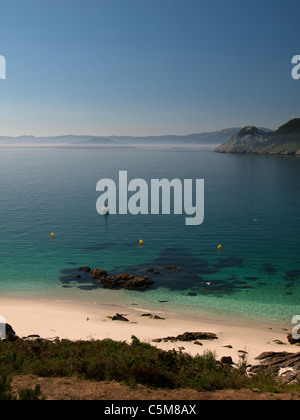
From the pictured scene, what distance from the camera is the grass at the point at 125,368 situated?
1470 centimetres

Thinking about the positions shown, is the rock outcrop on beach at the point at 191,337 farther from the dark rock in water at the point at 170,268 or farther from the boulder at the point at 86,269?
the boulder at the point at 86,269

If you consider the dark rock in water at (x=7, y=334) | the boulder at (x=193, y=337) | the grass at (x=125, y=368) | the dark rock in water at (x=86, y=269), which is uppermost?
the grass at (x=125, y=368)

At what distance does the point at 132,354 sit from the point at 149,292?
56.4 feet

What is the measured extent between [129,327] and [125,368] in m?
11.1

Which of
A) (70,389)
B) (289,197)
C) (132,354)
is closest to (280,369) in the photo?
(132,354)

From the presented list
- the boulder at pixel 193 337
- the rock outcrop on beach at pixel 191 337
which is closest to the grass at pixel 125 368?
the rock outcrop on beach at pixel 191 337

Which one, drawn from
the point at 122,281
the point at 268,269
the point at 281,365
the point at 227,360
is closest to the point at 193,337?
the point at 227,360

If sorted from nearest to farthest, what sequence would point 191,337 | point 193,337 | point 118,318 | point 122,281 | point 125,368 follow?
1. point 125,368
2. point 191,337
3. point 193,337
4. point 118,318
5. point 122,281

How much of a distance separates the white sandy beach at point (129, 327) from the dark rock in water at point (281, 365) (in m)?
0.83

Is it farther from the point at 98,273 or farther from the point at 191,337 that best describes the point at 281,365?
the point at 98,273

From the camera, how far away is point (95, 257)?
4447 centimetres

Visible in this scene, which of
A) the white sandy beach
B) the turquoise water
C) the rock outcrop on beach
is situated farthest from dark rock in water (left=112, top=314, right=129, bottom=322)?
the rock outcrop on beach

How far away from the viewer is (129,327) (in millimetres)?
26188

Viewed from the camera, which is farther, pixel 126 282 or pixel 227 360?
pixel 126 282
